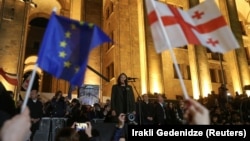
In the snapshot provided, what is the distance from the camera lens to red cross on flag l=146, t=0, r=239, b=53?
2570 millimetres

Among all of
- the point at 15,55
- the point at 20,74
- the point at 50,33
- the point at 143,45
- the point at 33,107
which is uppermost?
the point at 143,45

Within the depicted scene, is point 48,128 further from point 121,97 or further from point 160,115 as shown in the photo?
point 160,115

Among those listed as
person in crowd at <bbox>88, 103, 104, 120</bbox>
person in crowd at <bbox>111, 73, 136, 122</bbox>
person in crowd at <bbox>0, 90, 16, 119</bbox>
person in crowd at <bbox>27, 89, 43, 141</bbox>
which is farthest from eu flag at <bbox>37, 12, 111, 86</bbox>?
person in crowd at <bbox>88, 103, 104, 120</bbox>

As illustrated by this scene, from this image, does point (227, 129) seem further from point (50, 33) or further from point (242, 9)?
point (242, 9)

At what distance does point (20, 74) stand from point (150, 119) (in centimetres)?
1159

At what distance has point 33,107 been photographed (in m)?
7.54

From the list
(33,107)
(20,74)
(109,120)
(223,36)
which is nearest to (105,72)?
(20,74)

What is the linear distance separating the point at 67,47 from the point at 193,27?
52.5 inches

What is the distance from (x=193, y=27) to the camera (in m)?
2.71

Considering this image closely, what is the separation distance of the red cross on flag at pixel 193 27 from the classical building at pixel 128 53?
13140 mm

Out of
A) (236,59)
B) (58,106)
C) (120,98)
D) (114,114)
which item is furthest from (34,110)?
(236,59)

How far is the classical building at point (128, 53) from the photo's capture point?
18.1m

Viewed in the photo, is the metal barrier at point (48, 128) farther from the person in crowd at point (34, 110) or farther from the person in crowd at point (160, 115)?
the person in crowd at point (160, 115)

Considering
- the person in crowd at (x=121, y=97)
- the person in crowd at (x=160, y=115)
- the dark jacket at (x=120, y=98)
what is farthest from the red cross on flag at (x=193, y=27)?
the person in crowd at (x=160, y=115)
